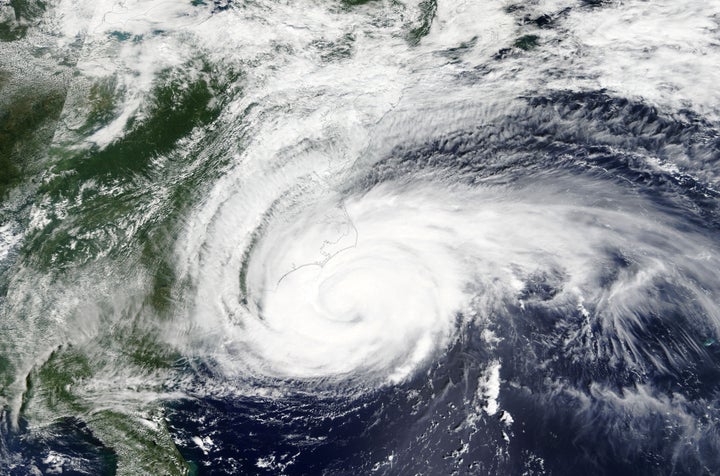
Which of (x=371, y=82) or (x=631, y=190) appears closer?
(x=631, y=190)

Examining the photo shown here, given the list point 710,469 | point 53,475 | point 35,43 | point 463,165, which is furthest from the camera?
point 35,43

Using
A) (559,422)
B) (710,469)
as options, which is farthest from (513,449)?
(710,469)

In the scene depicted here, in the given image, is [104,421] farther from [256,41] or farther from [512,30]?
[512,30]

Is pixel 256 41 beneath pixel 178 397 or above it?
above

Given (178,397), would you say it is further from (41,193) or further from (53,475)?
(41,193)

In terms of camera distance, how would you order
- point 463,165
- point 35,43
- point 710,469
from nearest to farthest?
point 710,469 → point 463,165 → point 35,43

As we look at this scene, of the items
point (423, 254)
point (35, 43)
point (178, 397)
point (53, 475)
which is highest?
point (35, 43)
